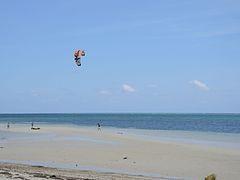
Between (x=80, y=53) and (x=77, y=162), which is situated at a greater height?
(x=80, y=53)

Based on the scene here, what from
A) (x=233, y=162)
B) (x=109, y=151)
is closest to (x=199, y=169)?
(x=233, y=162)

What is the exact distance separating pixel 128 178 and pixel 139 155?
9.05 meters

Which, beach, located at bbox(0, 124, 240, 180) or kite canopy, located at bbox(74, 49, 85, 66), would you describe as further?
beach, located at bbox(0, 124, 240, 180)

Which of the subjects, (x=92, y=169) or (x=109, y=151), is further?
(x=109, y=151)

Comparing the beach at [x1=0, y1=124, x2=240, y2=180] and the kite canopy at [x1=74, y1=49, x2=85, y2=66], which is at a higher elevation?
the kite canopy at [x1=74, y1=49, x2=85, y2=66]

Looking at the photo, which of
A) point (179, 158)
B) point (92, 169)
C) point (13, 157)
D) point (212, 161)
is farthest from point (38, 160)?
point (212, 161)

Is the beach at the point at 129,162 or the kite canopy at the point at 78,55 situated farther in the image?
the beach at the point at 129,162

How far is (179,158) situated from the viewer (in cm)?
2433

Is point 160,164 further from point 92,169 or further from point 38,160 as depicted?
point 38,160

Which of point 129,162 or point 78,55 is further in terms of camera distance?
point 129,162

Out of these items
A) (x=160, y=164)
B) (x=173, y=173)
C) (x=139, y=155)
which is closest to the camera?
(x=173, y=173)

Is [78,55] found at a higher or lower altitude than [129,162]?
higher

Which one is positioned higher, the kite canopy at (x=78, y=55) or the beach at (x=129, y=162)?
the kite canopy at (x=78, y=55)

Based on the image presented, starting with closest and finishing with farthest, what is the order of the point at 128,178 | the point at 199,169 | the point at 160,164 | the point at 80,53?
the point at 80,53 → the point at 128,178 → the point at 199,169 → the point at 160,164
